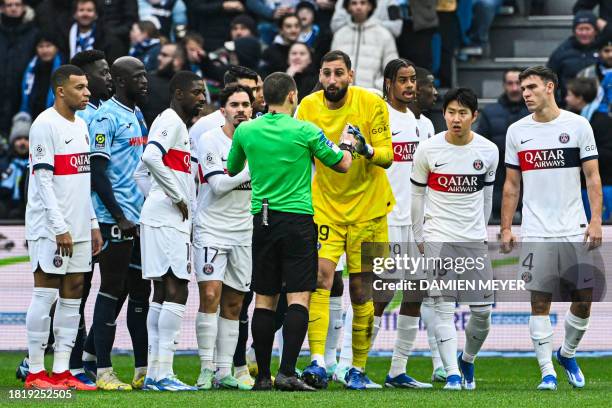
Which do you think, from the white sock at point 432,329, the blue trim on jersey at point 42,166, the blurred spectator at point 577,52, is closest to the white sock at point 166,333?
the blue trim on jersey at point 42,166

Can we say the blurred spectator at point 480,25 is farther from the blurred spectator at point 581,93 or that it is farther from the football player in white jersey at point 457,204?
the football player in white jersey at point 457,204

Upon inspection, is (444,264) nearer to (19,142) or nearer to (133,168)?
(133,168)

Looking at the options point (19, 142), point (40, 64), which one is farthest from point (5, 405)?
point (40, 64)

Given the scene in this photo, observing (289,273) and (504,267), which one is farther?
(504,267)

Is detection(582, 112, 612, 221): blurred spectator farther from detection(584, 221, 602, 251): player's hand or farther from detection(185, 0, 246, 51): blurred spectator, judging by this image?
detection(185, 0, 246, 51): blurred spectator

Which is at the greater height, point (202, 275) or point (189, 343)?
point (202, 275)

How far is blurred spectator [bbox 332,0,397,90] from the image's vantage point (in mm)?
17844

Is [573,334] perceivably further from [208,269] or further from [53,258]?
[53,258]

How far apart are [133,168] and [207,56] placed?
6.59m

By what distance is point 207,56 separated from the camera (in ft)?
59.9

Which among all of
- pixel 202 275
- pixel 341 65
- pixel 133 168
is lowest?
pixel 202 275

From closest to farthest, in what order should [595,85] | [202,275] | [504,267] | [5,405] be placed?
[5,405]
[202,275]
[504,267]
[595,85]

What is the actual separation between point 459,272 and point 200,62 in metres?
7.55

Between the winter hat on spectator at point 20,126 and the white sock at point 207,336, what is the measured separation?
7.06m
